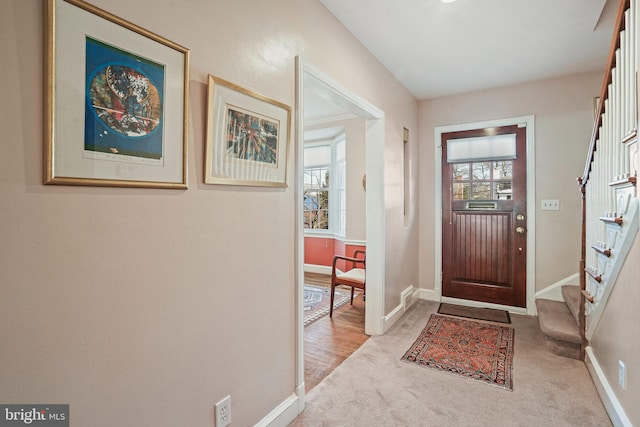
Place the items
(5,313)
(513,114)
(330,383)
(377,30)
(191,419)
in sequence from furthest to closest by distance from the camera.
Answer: (513,114) < (377,30) < (330,383) < (191,419) < (5,313)

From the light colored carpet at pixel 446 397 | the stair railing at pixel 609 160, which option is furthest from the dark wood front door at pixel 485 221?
the light colored carpet at pixel 446 397

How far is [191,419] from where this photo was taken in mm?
1306

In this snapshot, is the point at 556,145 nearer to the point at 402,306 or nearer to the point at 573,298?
the point at 573,298

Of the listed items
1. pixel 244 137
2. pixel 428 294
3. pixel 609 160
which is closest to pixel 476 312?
pixel 428 294

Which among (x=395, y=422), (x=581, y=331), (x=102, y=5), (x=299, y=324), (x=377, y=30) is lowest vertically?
(x=395, y=422)

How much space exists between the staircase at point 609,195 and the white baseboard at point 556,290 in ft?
2.17

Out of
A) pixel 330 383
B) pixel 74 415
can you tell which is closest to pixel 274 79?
pixel 74 415

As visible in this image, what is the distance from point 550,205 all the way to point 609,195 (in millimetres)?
1619

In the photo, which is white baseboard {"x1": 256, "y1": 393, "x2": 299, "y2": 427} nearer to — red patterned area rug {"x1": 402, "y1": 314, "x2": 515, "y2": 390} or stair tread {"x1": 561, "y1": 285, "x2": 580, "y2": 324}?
red patterned area rug {"x1": 402, "y1": 314, "x2": 515, "y2": 390}

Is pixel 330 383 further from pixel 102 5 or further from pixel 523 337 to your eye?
pixel 102 5

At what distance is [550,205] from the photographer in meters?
3.48

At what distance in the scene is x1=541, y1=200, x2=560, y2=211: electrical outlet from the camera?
3445mm

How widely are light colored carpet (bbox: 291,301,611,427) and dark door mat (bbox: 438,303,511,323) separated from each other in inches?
32.0

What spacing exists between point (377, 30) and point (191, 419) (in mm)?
2702
